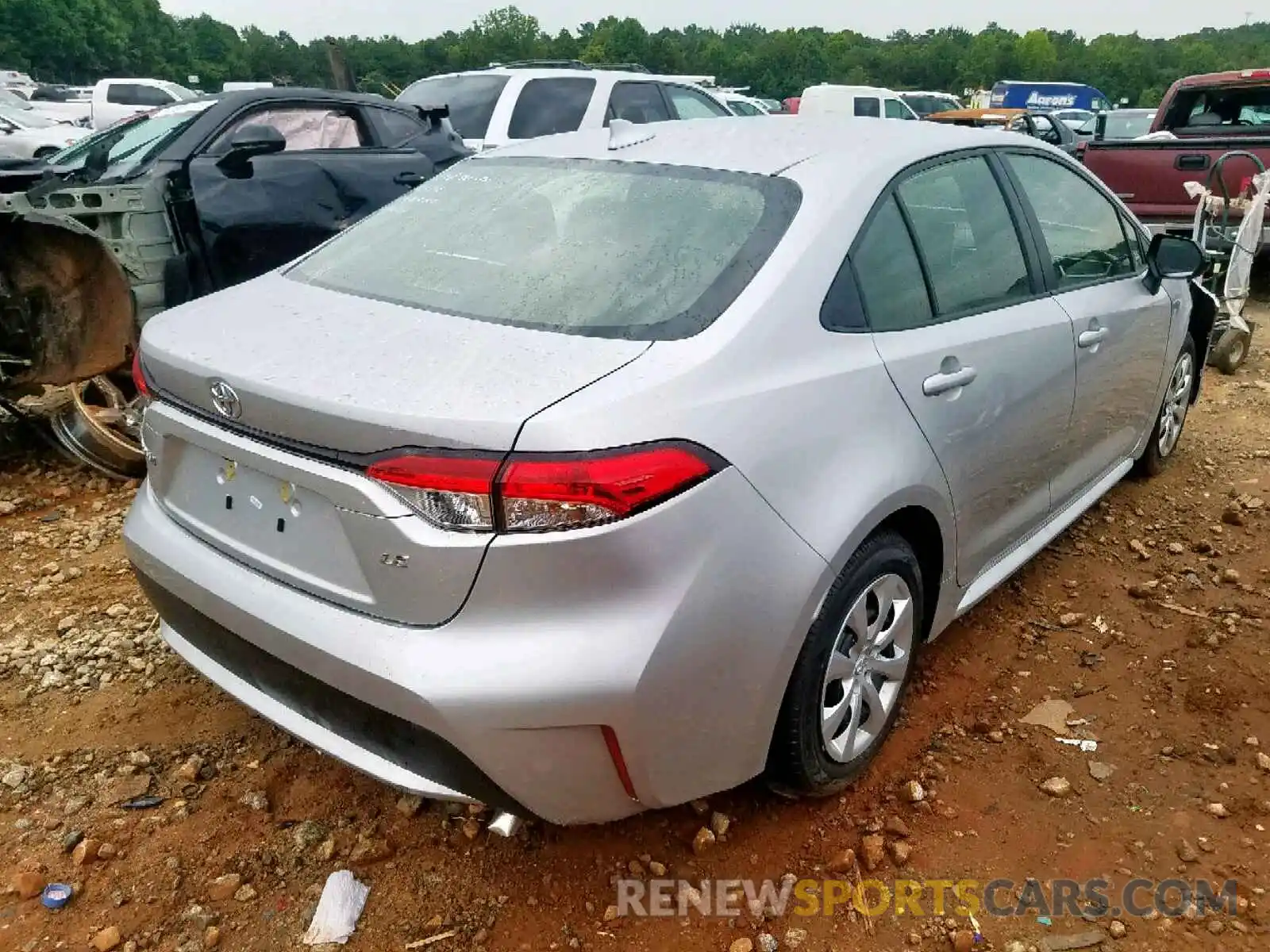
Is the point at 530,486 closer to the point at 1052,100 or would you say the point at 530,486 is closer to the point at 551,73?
the point at 551,73

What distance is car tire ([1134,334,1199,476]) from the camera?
14.3 ft

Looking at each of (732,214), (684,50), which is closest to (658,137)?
(732,214)

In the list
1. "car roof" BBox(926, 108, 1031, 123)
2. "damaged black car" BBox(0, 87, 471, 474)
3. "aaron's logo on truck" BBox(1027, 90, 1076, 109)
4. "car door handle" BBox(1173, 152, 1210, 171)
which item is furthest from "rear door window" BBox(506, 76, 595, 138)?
"aaron's logo on truck" BBox(1027, 90, 1076, 109)

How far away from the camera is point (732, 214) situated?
7.75 feet

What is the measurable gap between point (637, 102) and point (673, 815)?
25.2 ft

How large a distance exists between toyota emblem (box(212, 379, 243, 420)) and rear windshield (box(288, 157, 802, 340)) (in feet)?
1.56

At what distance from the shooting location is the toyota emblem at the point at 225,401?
200cm

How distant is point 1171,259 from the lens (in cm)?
370

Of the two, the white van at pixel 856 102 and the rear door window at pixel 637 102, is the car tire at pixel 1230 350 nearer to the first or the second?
the rear door window at pixel 637 102

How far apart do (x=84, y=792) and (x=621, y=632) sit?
5.50 feet

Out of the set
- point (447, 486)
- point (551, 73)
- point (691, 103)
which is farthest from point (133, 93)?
point (447, 486)

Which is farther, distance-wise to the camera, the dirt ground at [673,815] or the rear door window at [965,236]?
the rear door window at [965,236]

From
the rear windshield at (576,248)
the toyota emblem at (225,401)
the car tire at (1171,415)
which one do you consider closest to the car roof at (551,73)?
A: the car tire at (1171,415)

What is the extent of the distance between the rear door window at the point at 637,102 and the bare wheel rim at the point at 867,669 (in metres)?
6.93
